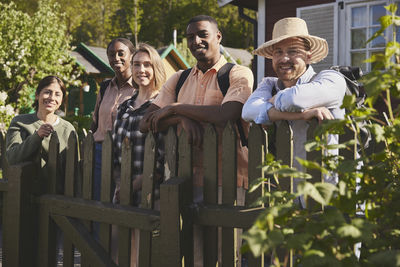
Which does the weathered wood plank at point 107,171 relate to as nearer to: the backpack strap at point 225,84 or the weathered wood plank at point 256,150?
the backpack strap at point 225,84

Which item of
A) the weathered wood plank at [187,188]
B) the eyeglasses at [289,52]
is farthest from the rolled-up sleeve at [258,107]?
the weathered wood plank at [187,188]

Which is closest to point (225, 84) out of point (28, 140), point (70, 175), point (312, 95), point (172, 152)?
point (172, 152)

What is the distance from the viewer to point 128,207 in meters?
3.04

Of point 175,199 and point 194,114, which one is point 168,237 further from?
point 194,114

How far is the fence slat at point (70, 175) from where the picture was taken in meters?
3.37

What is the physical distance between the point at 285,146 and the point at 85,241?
5.05ft

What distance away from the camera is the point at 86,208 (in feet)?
10.6

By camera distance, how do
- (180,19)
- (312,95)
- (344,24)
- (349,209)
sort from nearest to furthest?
(349,209)
(312,95)
(344,24)
(180,19)

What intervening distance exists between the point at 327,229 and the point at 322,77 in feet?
4.05

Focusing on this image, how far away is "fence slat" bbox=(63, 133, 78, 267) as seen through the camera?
3371mm

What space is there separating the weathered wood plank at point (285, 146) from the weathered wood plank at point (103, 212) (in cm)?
78

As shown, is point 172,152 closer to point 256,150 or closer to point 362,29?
point 256,150

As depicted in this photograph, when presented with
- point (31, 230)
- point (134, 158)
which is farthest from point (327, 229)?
point (31, 230)

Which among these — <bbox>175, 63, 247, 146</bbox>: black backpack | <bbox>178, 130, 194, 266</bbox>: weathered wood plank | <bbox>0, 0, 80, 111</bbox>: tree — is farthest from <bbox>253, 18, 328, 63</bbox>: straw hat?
<bbox>0, 0, 80, 111</bbox>: tree
